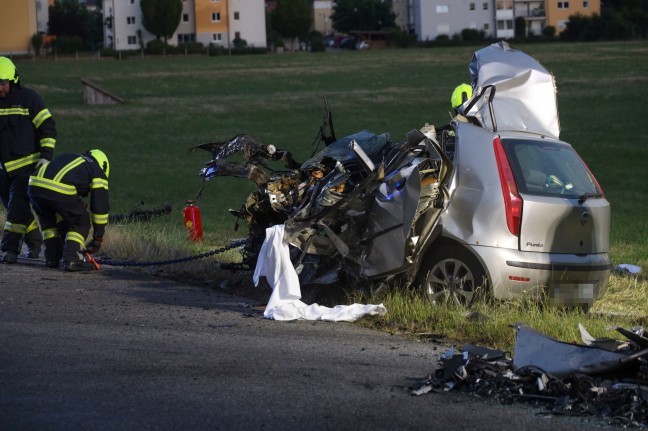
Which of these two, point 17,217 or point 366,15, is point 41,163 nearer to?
point 17,217

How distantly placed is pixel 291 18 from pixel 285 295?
108 meters

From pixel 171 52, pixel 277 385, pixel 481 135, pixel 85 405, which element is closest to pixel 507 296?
pixel 481 135

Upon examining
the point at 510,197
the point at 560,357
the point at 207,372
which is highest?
the point at 510,197

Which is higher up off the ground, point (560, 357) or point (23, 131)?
point (23, 131)

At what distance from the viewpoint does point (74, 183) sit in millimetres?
10508

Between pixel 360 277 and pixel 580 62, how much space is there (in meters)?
55.1

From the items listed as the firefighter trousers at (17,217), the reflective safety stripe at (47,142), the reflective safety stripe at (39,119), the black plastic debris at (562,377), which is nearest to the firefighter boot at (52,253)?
the firefighter trousers at (17,217)

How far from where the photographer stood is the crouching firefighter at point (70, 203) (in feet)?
34.3

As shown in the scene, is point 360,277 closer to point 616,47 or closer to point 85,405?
point 85,405

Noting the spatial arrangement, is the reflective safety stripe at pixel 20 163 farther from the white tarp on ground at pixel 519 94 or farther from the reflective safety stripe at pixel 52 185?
the white tarp on ground at pixel 519 94

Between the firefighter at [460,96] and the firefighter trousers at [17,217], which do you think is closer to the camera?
the firefighter trousers at [17,217]

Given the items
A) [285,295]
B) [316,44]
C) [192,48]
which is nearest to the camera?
[285,295]

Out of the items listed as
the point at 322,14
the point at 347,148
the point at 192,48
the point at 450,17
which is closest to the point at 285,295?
the point at 347,148

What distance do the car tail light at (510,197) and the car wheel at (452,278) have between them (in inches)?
14.8
